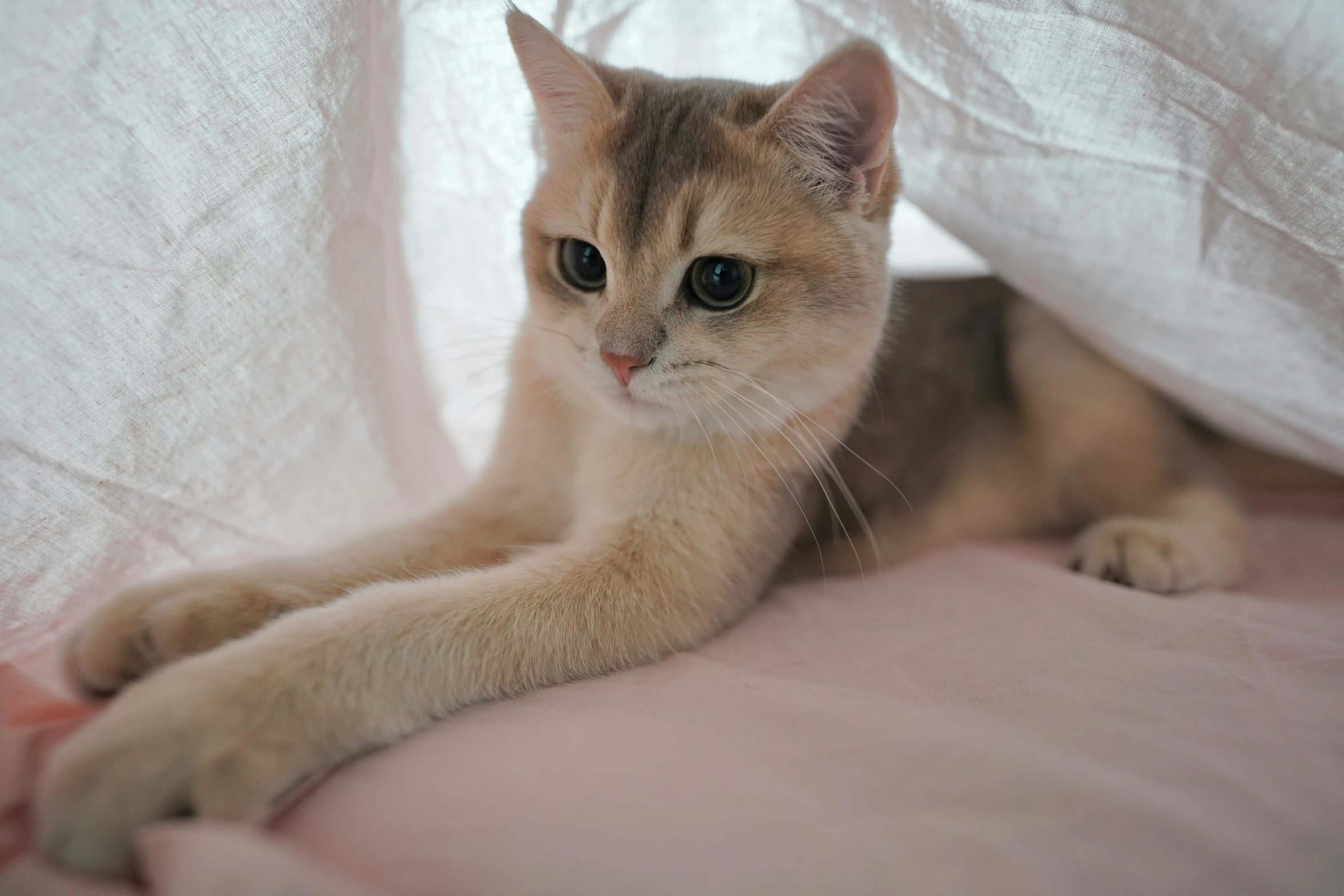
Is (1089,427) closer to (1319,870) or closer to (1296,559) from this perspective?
(1296,559)

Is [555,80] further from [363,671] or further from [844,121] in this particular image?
[363,671]

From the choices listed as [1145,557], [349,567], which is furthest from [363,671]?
[1145,557]

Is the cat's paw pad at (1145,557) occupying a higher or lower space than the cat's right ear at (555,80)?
lower

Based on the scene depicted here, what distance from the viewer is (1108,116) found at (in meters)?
1.42

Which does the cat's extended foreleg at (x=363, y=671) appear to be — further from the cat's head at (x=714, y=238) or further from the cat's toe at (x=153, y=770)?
the cat's head at (x=714, y=238)

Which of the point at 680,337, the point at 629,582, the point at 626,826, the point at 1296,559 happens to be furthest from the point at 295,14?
the point at 1296,559

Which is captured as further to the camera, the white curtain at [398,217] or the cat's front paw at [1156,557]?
the cat's front paw at [1156,557]

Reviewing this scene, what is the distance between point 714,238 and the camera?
130 centimetres

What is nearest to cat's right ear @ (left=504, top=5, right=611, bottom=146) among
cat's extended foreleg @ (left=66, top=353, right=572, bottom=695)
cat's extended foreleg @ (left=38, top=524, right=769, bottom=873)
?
cat's extended foreleg @ (left=66, top=353, right=572, bottom=695)

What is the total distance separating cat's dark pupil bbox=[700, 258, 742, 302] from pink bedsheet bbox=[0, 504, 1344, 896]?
0.56m

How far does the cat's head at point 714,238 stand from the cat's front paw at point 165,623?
590 mm

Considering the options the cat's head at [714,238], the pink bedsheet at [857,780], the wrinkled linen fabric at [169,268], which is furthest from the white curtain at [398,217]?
the pink bedsheet at [857,780]

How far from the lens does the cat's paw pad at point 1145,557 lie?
4.95ft

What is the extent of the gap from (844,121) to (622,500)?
705 mm
